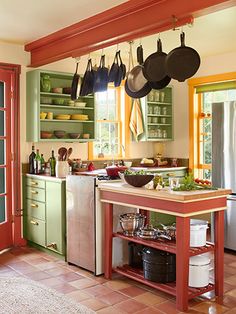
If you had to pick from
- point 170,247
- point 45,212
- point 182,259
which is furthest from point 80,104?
point 182,259

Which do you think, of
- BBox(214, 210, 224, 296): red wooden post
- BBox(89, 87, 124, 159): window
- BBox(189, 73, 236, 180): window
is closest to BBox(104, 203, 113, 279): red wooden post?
BBox(214, 210, 224, 296): red wooden post

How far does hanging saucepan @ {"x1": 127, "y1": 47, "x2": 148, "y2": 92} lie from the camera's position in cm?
388

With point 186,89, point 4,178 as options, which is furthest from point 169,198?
point 186,89

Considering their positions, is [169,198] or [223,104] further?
[223,104]

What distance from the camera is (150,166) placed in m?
6.18

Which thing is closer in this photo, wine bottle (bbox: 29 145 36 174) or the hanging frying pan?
the hanging frying pan

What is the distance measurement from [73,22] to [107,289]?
2.70 m

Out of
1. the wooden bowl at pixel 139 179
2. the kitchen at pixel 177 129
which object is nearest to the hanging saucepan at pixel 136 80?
the wooden bowl at pixel 139 179

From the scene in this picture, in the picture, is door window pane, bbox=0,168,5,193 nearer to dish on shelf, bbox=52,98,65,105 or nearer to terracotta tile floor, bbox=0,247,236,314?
terracotta tile floor, bbox=0,247,236,314

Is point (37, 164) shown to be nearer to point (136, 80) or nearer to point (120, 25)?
point (136, 80)

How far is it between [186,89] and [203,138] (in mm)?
805

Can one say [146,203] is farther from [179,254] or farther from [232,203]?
[232,203]

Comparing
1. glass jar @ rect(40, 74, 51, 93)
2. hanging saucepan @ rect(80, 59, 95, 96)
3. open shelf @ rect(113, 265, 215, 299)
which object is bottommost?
open shelf @ rect(113, 265, 215, 299)

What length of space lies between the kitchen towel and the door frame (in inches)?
70.6
